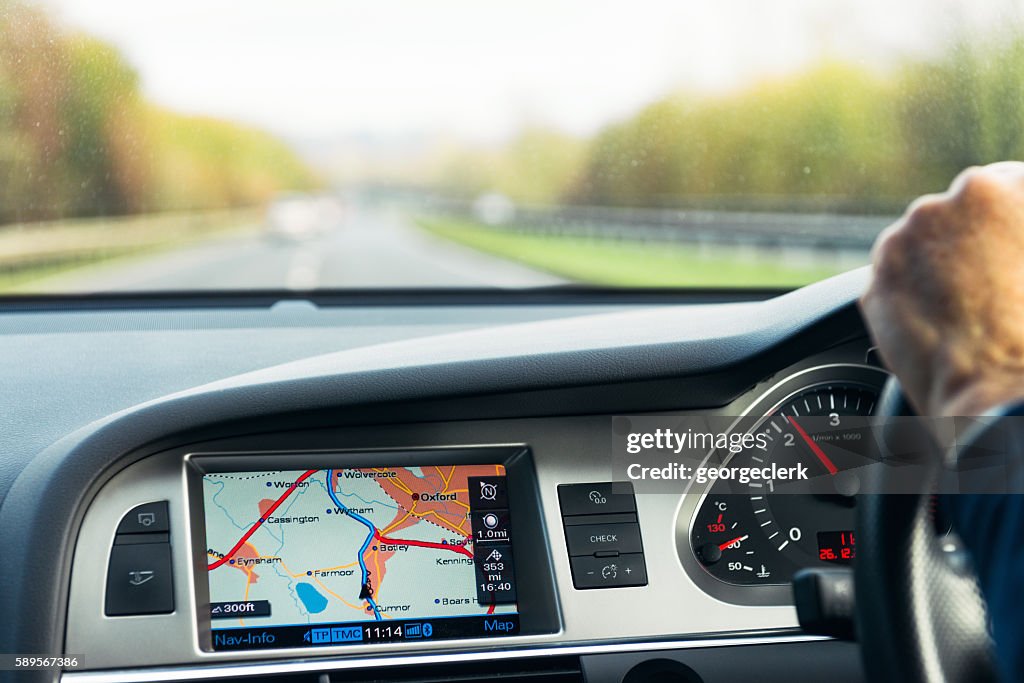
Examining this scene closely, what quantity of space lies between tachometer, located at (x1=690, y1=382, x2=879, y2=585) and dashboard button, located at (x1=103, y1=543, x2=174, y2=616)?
4.19ft

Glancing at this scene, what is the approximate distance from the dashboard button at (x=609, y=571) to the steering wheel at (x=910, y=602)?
40.0 inches

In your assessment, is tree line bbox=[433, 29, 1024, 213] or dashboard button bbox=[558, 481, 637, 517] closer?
dashboard button bbox=[558, 481, 637, 517]

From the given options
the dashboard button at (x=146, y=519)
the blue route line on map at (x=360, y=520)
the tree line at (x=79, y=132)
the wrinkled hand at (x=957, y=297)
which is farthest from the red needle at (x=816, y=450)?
the tree line at (x=79, y=132)

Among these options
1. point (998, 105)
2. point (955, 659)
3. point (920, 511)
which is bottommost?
point (955, 659)

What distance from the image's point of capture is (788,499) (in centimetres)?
280

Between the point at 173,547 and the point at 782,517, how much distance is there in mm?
1487

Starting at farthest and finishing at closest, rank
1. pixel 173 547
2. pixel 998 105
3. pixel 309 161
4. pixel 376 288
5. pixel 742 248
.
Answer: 1. pixel 309 161
2. pixel 742 248
3. pixel 376 288
4. pixel 998 105
5. pixel 173 547

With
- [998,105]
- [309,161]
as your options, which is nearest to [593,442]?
[998,105]

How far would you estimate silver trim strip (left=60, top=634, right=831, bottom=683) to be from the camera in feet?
7.94

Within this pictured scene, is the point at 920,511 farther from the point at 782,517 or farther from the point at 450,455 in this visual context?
the point at 450,455

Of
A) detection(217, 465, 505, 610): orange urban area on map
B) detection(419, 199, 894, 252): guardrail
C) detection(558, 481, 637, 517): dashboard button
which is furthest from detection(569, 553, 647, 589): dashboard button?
detection(419, 199, 894, 252): guardrail

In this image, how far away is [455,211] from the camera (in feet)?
17.1

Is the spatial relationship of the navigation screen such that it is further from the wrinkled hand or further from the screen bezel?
the wrinkled hand

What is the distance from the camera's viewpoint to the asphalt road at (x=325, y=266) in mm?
3836
